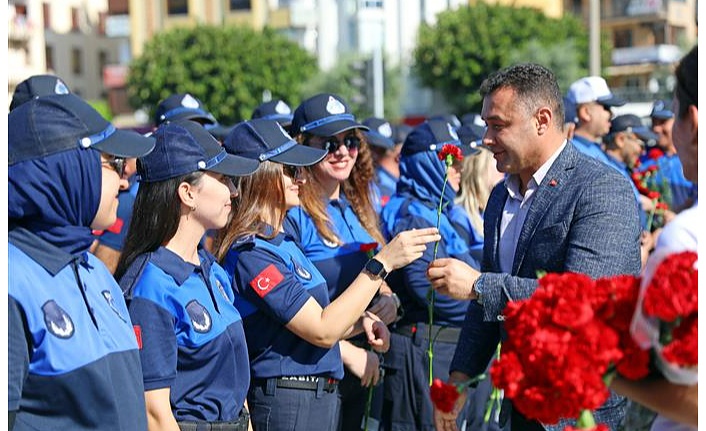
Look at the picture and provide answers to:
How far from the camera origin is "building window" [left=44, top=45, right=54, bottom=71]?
62875 millimetres

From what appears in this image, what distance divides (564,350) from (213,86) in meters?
45.8

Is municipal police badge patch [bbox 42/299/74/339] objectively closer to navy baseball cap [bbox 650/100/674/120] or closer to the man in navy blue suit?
the man in navy blue suit

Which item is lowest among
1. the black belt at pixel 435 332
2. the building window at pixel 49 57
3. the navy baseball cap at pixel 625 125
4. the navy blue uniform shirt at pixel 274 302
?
the black belt at pixel 435 332

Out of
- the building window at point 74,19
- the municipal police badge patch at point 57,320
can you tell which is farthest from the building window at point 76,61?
the municipal police badge patch at point 57,320

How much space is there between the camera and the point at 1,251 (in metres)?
2.88

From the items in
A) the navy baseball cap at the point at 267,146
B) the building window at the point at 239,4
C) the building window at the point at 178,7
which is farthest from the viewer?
the building window at the point at 178,7

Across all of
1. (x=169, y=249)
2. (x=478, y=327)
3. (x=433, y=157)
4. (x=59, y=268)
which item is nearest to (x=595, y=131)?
(x=433, y=157)

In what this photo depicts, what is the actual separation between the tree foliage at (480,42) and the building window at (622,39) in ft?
54.5

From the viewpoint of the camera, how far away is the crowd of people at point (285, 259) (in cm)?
295

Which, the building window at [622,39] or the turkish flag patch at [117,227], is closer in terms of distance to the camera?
the turkish flag patch at [117,227]

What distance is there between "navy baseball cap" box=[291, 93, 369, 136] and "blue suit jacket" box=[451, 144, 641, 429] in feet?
5.04

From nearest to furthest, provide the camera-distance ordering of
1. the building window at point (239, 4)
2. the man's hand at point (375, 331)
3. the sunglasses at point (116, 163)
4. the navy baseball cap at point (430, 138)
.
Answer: the sunglasses at point (116, 163) < the man's hand at point (375, 331) < the navy baseball cap at point (430, 138) < the building window at point (239, 4)

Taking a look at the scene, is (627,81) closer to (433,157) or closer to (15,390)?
(433,157)

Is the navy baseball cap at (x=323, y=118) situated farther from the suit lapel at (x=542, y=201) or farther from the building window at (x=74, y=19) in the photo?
the building window at (x=74, y=19)
